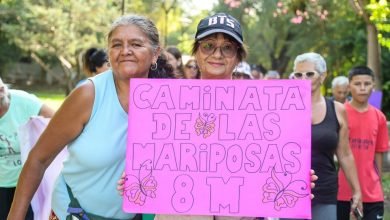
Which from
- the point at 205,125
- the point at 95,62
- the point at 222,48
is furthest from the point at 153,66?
the point at 95,62

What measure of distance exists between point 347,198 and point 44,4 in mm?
28240

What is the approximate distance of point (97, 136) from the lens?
8.64 ft

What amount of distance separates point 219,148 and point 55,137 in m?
0.75

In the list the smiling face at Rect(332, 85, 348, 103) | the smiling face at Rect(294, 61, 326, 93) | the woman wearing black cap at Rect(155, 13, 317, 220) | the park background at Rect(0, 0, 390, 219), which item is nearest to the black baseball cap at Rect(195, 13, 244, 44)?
the woman wearing black cap at Rect(155, 13, 317, 220)

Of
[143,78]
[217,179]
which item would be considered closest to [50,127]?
[143,78]

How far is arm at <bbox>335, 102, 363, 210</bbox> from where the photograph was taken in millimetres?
4156

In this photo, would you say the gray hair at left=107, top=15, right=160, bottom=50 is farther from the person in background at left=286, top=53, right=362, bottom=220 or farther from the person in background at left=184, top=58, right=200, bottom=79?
the person in background at left=184, top=58, right=200, bottom=79

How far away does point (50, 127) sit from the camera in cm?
270

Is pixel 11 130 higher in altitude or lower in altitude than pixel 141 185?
higher

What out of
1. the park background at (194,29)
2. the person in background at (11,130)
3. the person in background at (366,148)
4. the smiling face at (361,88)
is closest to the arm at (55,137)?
the person in background at (11,130)

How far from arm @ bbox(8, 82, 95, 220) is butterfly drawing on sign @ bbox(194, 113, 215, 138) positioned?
494mm

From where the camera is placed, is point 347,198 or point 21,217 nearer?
point 21,217

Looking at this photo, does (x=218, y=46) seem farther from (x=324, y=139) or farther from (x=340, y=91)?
(x=340, y=91)

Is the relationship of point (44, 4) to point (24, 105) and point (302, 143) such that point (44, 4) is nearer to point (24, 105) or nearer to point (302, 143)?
point (24, 105)
